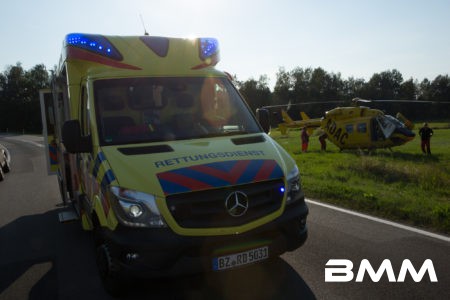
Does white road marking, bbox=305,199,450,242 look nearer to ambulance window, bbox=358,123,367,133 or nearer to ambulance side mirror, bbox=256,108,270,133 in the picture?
ambulance side mirror, bbox=256,108,270,133

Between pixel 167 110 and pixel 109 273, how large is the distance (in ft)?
6.78

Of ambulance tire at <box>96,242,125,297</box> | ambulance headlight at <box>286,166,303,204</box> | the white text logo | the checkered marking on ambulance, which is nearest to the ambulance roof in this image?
the checkered marking on ambulance

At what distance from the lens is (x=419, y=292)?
13.8 feet

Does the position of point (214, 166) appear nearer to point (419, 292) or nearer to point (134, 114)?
point (134, 114)

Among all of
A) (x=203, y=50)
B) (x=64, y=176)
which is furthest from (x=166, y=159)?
(x=64, y=176)

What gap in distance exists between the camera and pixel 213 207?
382 cm

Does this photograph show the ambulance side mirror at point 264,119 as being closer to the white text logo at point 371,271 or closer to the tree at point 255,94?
the white text logo at point 371,271

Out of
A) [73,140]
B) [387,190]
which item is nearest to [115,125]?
[73,140]

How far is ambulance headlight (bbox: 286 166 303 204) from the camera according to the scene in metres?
4.24

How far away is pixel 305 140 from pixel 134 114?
18.7 metres

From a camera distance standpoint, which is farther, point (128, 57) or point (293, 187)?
point (128, 57)

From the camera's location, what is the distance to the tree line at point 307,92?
299ft

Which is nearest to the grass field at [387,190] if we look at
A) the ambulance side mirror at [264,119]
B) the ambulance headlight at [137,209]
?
the ambulance side mirror at [264,119]

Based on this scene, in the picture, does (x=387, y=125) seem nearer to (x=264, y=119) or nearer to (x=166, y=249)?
(x=264, y=119)
